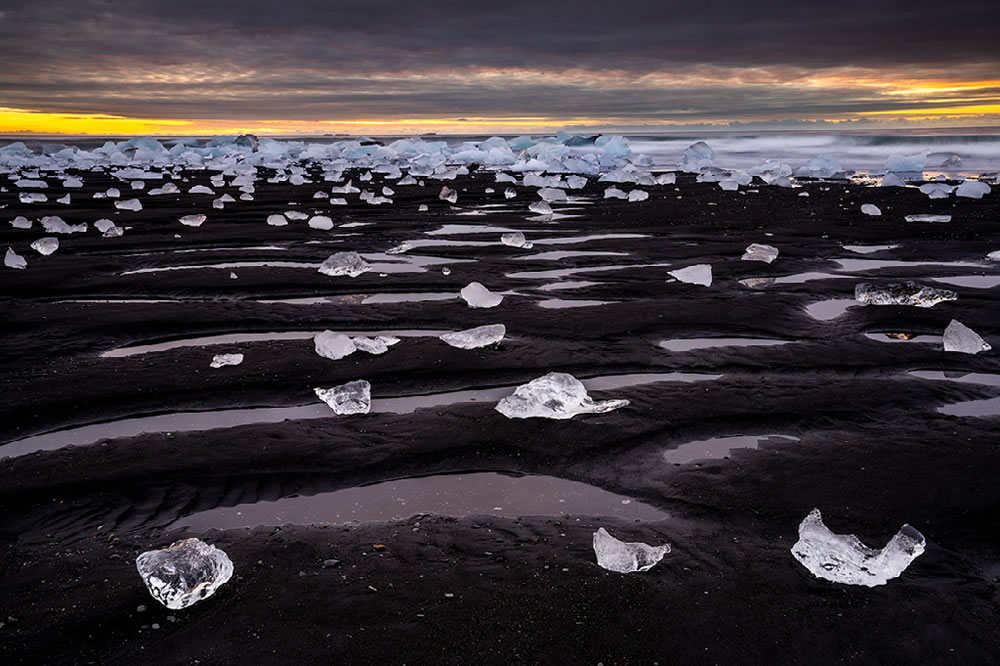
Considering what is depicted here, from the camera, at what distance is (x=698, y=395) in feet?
13.1

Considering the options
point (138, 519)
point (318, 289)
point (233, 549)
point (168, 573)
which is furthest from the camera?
point (318, 289)

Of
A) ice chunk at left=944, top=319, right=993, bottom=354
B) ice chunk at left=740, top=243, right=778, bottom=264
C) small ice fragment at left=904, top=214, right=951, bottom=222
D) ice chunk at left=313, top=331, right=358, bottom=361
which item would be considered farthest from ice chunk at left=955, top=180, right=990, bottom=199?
ice chunk at left=313, top=331, right=358, bottom=361

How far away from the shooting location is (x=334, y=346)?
15.0ft

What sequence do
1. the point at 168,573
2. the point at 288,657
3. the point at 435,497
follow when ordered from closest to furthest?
the point at 288,657
the point at 168,573
the point at 435,497

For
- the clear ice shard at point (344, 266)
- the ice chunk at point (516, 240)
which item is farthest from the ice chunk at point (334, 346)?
the ice chunk at point (516, 240)

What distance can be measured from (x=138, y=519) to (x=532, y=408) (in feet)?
5.82

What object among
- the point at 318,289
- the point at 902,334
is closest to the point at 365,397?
the point at 318,289

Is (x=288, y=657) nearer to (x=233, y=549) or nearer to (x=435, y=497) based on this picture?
(x=233, y=549)

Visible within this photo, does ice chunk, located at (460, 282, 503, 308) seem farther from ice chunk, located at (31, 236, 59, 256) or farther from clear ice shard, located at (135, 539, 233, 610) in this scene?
ice chunk, located at (31, 236, 59, 256)

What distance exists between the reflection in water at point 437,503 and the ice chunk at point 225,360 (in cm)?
166

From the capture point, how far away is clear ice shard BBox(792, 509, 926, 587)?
2455 millimetres

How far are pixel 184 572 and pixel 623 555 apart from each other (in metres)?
1.40

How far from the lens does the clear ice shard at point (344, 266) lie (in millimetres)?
6988

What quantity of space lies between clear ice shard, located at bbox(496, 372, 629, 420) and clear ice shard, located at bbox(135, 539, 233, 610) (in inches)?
63.2
